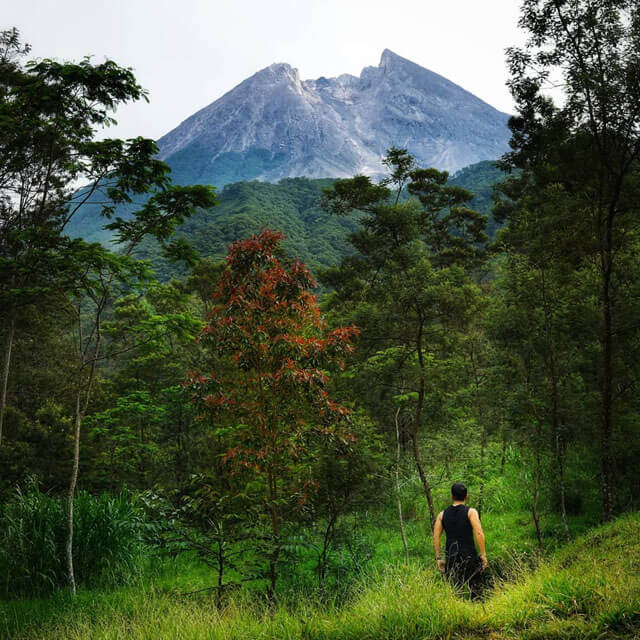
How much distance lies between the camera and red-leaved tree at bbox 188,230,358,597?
520cm

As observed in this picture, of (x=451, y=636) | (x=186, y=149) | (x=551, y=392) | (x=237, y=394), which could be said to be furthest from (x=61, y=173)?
(x=186, y=149)

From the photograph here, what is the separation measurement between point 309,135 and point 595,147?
572 feet

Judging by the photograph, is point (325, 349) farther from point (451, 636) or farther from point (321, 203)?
point (321, 203)

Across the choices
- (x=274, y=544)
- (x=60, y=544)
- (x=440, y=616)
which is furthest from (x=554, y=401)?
(x=60, y=544)

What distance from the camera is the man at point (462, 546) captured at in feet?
14.1

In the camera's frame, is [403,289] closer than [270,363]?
No

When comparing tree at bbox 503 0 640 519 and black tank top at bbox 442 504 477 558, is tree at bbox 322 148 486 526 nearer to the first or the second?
tree at bbox 503 0 640 519

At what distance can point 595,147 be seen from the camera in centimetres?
827

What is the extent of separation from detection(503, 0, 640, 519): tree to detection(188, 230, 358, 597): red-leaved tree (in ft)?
18.4

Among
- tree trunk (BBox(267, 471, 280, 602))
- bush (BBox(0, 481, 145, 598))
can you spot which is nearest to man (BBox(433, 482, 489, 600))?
tree trunk (BBox(267, 471, 280, 602))

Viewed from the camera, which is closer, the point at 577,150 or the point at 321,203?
the point at 577,150

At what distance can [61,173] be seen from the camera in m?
8.84

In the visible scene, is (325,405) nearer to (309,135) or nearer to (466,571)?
(466,571)

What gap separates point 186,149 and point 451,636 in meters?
171
